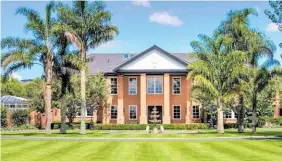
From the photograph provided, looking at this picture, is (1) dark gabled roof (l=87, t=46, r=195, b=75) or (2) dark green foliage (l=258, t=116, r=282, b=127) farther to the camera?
(1) dark gabled roof (l=87, t=46, r=195, b=75)

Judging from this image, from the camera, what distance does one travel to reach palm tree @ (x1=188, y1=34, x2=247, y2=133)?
35.2m

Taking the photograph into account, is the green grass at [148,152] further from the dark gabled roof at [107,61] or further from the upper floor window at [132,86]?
the dark gabled roof at [107,61]

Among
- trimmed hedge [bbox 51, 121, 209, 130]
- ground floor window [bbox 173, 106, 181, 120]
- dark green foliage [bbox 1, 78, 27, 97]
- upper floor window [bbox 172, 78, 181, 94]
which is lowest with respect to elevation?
trimmed hedge [bbox 51, 121, 209, 130]

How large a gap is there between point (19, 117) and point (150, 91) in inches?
724

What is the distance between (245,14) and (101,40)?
47.4 ft

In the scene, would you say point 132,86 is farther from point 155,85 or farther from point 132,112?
point 132,112

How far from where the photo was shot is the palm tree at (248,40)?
36000 mm

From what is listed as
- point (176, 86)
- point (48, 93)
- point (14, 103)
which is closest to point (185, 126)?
point (176, 86)

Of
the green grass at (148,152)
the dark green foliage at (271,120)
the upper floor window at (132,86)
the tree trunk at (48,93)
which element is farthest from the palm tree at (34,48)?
the dark green foliage at (271,120)

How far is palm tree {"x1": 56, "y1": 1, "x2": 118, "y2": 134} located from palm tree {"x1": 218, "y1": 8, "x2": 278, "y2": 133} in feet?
38.1

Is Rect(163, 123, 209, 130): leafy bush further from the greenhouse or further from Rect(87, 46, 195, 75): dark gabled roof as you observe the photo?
the greenhouse

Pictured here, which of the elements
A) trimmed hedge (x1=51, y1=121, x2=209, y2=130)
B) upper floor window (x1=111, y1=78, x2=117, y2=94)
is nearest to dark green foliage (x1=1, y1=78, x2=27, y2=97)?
upper floor window (x1=111, y1=78, x2=117, y2=94)

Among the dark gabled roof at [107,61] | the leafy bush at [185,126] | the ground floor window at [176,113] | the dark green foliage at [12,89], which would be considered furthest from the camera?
the dark green foliage at [12,89]

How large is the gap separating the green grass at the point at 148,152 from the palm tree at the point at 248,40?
1219 centimetres
